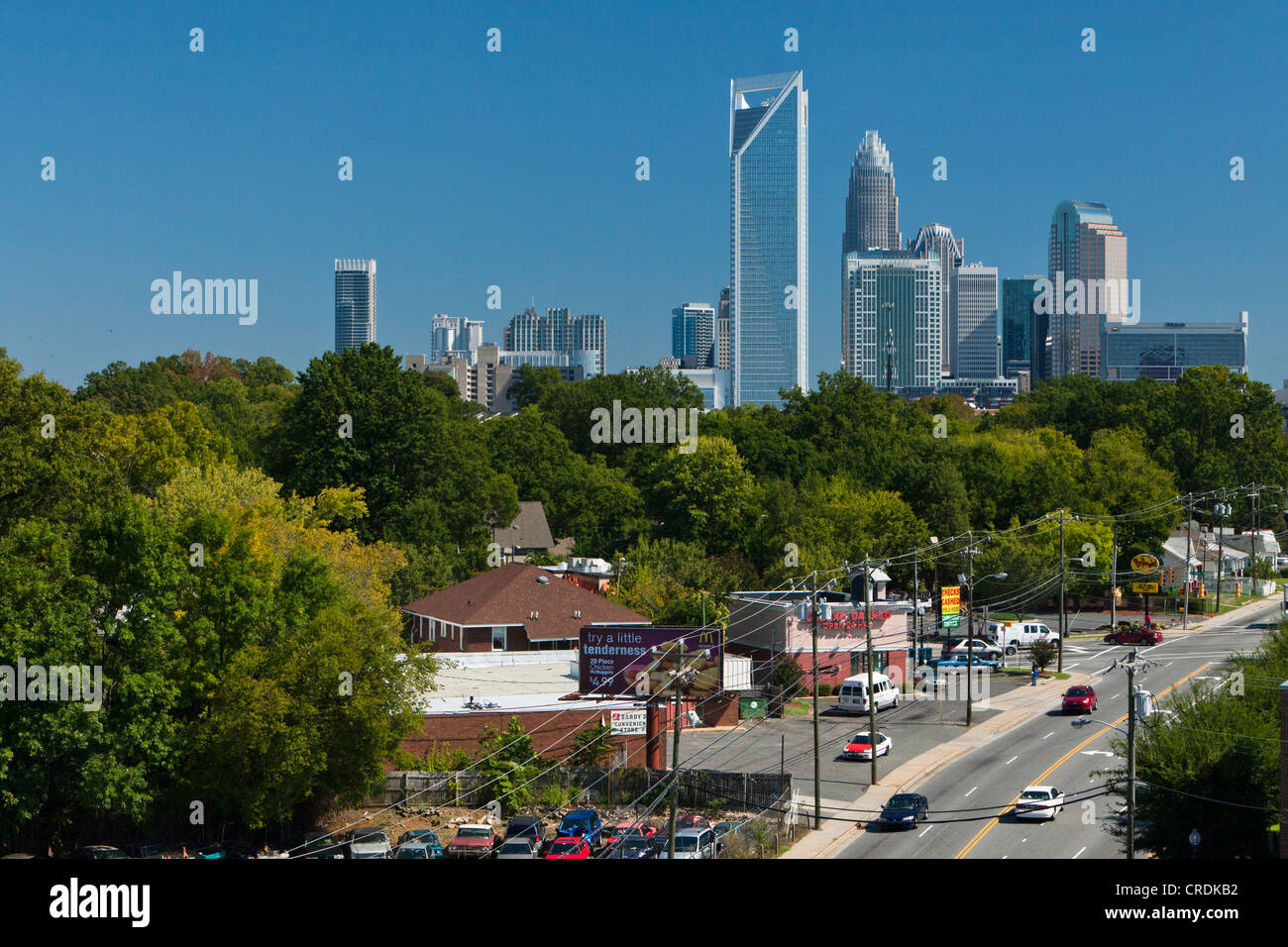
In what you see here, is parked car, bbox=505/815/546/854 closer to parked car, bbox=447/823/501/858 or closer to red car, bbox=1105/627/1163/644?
parked car, bbox=447/823/501/858

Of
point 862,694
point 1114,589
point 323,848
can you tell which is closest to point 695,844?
point 323,848

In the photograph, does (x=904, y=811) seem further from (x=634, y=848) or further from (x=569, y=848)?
(x=569, y=848)

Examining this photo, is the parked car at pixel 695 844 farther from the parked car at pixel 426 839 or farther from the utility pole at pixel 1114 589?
the utility pole at pixel 1114 589

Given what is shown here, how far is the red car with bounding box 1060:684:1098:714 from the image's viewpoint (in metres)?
49.5

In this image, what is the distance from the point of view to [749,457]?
102562 millimetres

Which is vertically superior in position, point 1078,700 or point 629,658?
point 629,658

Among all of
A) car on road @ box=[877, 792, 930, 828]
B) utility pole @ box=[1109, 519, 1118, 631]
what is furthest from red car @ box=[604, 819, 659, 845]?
utility pole @ box=[1109, 519, 1118, 631]

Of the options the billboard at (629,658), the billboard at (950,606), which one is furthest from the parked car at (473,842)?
the billboard at (950,606)

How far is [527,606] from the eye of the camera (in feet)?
193

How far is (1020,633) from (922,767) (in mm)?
25977

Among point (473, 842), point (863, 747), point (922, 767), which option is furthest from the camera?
point (863, 747)

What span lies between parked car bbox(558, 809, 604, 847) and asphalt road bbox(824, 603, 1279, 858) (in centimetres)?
671
